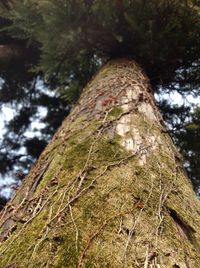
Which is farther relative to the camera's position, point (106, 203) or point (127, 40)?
point (127, 40)

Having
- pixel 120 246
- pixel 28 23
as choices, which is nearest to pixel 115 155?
pixel 120 246

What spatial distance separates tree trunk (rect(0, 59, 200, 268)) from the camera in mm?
1726

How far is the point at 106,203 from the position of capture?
80.7 inches

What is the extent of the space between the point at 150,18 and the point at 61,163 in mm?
3076

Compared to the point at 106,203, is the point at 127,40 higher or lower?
higher

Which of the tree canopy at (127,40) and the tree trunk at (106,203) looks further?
the tree canopy at (127,40)

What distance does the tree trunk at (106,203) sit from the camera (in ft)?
5.66

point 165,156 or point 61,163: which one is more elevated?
point 165,156

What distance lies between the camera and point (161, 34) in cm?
504

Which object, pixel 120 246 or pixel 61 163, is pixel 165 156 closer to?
pixel 61 163

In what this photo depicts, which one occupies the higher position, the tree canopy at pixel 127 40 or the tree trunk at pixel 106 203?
the tree canopy at pixel 127 40

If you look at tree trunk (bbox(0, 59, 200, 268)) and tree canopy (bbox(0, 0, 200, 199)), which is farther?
tree canopy (bbox(0, 0, 200, 199))

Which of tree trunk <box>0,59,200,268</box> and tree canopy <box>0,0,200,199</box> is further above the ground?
tree canopy <box>0,0,200,199</box>

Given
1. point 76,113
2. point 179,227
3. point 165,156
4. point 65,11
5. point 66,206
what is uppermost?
point 65,11
